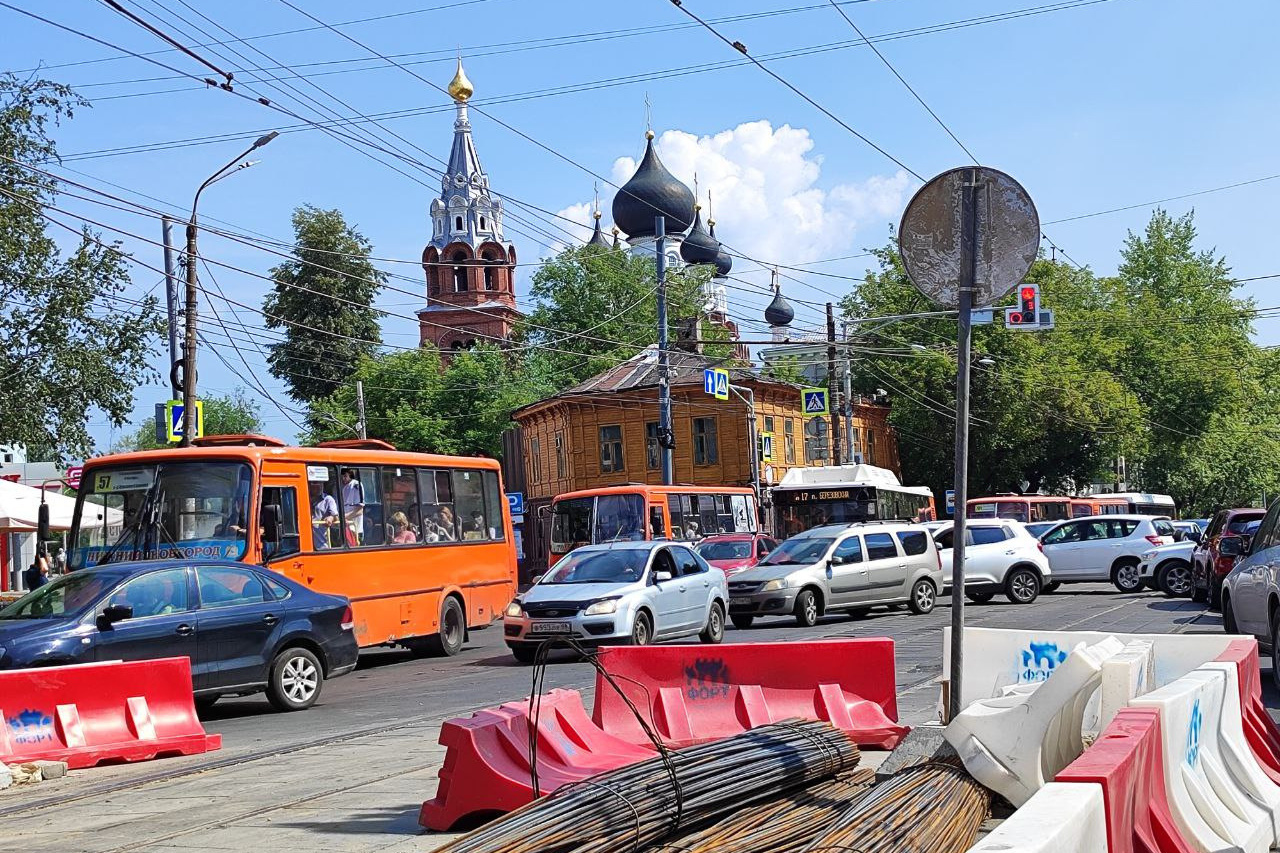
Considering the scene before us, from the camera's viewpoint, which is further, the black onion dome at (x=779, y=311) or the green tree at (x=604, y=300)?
the black onion dome at (x=779, y=311)

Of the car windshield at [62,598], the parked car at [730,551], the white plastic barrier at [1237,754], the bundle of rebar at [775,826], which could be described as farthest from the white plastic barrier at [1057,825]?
the parked car at [730,551]

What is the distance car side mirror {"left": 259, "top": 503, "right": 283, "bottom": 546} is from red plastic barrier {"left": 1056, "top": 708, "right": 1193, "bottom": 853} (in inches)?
552

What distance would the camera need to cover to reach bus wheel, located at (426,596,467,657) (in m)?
22.2

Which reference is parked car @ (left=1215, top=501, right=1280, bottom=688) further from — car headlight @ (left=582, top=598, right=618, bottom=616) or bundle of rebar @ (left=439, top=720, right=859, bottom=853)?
car headlight @ (left=582, top=598, right=618, bottom=616)

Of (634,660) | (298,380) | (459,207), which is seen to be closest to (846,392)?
(634,660)

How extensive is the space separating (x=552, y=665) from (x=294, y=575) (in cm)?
340

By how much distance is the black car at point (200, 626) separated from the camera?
516 inches

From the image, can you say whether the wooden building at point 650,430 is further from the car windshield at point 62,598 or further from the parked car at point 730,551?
the car windshield at point 62,598

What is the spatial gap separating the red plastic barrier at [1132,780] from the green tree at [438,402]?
75847 millimetres

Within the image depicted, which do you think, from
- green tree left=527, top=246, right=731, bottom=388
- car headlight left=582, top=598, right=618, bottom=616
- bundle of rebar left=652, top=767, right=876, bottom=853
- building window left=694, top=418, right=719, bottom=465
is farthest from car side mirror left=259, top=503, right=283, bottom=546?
green tree left=527, top=246, right=731, bottom=388

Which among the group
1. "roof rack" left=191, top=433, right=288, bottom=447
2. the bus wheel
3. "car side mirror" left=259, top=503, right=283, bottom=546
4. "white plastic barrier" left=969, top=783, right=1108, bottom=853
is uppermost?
"roof rack" left=191, top=433, right=288, bottom=447

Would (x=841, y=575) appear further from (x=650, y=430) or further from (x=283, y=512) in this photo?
(x=650, y=430)

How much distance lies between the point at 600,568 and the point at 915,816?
14.8m

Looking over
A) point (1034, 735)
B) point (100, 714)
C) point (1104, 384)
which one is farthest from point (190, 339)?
point (1104, 384)
